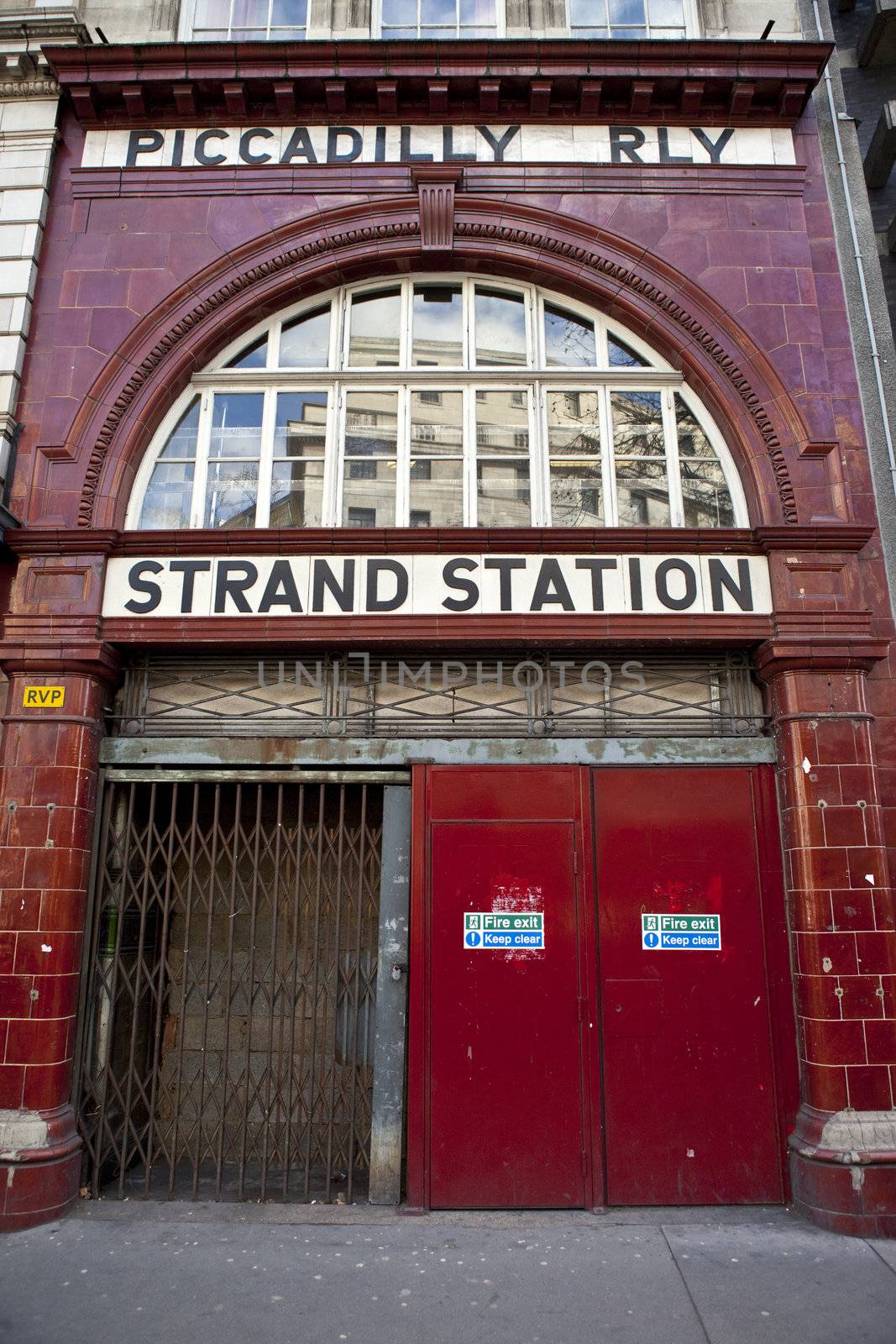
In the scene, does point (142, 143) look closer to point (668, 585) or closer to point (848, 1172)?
point (668, 585)

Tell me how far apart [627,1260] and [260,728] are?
14.8 feet

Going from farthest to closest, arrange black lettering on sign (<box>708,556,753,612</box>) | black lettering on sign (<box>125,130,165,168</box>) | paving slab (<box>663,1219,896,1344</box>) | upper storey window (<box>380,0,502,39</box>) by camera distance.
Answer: upper storey window (<box>380,0,502,39</box>) < black lettering on sign (<box>125,130,165,168</box>) < black lettering on sign (<box>708,556,753,612</box>) < paving slab (<box>663,1219,896,1344</box>)

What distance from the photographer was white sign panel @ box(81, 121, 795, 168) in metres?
7.85

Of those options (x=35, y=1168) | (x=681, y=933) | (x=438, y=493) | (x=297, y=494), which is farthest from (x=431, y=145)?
(x=35, y=1168)

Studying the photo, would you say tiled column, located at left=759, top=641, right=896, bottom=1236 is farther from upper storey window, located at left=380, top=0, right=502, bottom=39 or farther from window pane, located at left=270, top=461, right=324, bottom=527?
upper storey window, located at left=380, top=0, right=502, bottom=39

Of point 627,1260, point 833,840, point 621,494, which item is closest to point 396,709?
point 621,494

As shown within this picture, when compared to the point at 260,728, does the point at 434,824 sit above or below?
below

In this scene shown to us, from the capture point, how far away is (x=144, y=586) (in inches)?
274

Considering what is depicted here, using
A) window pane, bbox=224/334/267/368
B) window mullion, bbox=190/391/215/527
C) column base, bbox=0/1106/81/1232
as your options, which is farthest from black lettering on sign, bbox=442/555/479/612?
column base, bbox=0/1106/81/1232

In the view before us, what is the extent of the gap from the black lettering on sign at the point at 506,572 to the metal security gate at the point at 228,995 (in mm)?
1965

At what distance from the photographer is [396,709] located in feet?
22.7

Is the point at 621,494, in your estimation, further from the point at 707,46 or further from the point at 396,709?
the point at 707,46

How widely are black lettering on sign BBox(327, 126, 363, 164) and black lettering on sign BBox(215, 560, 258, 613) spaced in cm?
396

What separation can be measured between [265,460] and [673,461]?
3583 mm
